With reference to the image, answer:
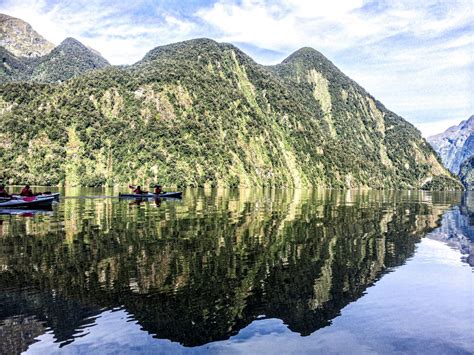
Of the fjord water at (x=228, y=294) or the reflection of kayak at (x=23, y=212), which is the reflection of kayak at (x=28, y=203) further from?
the fjord water at (x=228, y=294)

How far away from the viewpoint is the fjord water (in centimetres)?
1706

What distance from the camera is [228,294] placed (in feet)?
73.8

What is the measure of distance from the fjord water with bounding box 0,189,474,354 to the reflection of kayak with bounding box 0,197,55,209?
27.2 metres

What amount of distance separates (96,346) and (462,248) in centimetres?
3605

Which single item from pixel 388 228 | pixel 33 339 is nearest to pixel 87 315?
pixel 33 339

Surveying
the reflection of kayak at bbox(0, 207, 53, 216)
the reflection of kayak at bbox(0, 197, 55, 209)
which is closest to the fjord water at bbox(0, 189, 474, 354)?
the reflection of kayak at bbox(0, 207, 53, 216)

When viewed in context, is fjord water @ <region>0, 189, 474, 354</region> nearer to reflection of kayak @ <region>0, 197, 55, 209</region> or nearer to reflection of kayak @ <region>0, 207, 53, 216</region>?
reflection of kayak @ <region>0, 207, 53, 216</region>

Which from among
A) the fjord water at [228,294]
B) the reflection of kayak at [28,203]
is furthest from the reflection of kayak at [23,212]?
the fjord water at [228,294]

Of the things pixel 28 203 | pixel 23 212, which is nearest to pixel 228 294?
pixel 23 212

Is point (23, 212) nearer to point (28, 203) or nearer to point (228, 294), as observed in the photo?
point (28, 203)

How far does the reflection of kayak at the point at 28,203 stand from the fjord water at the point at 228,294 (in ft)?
89.3

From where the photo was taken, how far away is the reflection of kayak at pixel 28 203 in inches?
2569

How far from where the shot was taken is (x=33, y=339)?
16656mm

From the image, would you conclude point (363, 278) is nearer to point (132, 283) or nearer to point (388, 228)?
point (132, 283)
